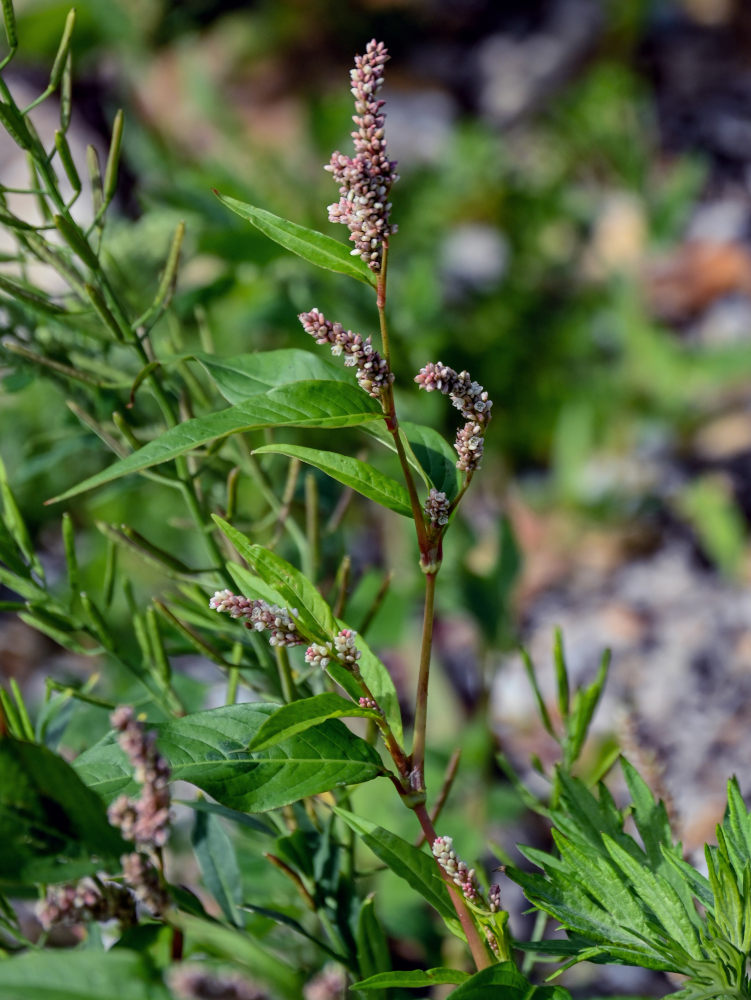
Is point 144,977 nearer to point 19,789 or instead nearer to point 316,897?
point 19,789

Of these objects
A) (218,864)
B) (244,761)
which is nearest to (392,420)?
(244,761)

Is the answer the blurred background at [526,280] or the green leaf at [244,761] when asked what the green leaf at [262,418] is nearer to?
the green leaf at [244,761]

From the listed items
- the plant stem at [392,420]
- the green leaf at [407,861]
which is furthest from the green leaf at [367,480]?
the green leaf at [407,861]

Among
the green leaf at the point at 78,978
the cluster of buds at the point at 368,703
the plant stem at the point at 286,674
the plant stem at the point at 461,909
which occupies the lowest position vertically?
the green leaf at the point at 78,978

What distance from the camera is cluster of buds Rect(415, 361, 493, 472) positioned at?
1.05 ft

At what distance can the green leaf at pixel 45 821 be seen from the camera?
29 centimetres

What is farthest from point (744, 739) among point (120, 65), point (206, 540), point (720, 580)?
point (120, 65)

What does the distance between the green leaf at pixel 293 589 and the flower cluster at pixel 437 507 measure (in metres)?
0.05

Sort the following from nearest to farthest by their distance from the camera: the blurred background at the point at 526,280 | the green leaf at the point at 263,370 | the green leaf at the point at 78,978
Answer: the green leaf at the point at 78,978 → the green leaf at the point at 263,370 → the blurred background at the point at 526,280

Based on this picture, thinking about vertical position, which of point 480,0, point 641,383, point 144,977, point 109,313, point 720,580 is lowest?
point 144,977

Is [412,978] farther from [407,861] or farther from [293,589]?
[293,589]

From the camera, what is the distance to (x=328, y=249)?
33 centimetres

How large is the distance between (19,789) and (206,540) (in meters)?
0.19

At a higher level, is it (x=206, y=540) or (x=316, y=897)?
(x=206, y=540)
